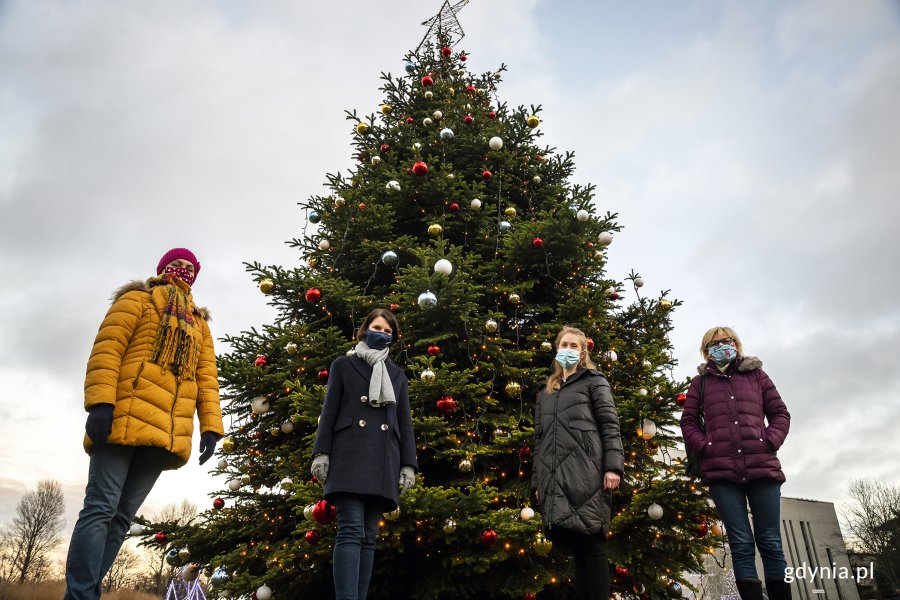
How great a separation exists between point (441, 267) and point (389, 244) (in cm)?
142

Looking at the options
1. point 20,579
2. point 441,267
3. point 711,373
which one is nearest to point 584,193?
point 441,267

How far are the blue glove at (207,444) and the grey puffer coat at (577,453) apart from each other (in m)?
1.97

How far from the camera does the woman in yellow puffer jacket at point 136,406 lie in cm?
221

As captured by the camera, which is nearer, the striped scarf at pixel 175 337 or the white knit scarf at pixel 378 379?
the striped scarf at pixel 175 337

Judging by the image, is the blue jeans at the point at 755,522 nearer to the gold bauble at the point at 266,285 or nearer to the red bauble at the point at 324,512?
the red bauble at the point at 324,512

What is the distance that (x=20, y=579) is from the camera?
3.41 meters

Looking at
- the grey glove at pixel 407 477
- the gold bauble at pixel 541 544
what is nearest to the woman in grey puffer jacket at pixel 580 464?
the gold bauble at pixel 541 544

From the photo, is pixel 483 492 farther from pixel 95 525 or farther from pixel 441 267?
pixel 95 525

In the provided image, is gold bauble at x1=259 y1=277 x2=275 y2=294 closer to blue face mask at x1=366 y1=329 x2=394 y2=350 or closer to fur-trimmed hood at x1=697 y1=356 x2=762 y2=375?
blue face mask at x1=366 y1=329 x2=394 y2=350

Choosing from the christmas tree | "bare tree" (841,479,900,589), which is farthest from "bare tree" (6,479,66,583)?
"bare tree" (841,479,900,589)

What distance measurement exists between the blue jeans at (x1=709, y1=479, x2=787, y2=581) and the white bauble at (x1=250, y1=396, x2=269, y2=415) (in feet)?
12.8

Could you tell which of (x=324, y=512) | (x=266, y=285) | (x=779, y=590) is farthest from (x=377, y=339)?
(x=779, y=590)

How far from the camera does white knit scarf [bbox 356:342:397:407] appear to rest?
2895mm

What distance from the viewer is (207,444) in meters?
2.75
